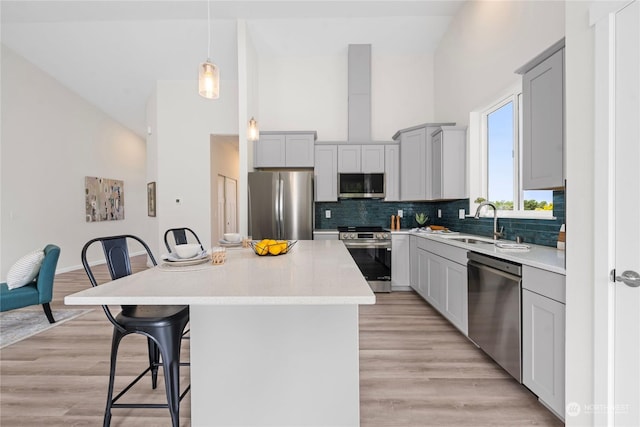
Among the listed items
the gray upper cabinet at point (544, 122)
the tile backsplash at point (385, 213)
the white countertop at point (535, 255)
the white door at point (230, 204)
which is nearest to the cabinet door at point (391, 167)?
the tile backsplash at point (385, 213)

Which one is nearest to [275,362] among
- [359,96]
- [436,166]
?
[436,166]

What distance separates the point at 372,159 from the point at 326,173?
2.41ft

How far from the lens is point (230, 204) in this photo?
24.4 feet

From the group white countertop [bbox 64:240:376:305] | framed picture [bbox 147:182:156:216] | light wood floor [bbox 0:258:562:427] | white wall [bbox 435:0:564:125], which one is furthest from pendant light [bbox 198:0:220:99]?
framed picture [bbox 147:182:156:216]

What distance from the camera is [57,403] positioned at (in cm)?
188

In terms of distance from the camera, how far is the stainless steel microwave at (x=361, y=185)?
15.1 ft

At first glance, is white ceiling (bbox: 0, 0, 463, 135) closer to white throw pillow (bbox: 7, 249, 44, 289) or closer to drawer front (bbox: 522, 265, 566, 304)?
white throw pillow (bbox: 7, 249, 44, 289)

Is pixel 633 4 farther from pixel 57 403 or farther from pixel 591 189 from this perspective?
pixel 57 403

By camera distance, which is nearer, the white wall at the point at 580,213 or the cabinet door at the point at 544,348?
the white wall at the point at 580,213

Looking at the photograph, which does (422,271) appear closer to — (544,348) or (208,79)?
Answer: (544,348)

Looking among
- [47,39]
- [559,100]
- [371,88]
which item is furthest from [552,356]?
[47,39]

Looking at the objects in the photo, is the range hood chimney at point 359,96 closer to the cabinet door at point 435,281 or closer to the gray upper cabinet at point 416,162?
the gray upper cabinet at point 416,162

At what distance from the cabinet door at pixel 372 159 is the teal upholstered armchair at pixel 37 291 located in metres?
3.95

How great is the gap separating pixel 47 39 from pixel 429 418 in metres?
6.94
